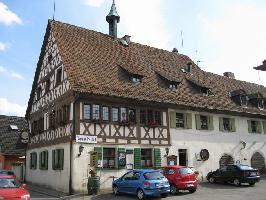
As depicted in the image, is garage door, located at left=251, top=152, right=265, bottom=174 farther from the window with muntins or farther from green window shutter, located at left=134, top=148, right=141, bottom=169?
green window shutter, located at left=134, top=148, right=141, bottom=169

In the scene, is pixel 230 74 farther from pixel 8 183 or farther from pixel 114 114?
pixel 8 183

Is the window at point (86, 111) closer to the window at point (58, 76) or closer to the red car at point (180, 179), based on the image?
the window at point (58, 76)

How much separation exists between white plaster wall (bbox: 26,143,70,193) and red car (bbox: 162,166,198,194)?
21.0ft

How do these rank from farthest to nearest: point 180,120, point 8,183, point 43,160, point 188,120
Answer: point 188,120, point 180,120, point 43,160, point 8,183

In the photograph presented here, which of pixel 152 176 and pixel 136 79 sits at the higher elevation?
pixel 136 79

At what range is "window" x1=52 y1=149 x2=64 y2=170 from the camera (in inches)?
936

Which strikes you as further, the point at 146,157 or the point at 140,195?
the point at 146,157

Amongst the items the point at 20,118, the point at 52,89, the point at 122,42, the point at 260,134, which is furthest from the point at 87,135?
the point at 20,118

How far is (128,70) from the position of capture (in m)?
26.7

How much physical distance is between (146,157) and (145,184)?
6950mm

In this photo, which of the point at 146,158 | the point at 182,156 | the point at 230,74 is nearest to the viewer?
the point at 146,158

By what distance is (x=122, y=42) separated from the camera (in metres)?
31.6

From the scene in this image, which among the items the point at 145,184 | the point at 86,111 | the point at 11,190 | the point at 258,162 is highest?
the point at 86,111

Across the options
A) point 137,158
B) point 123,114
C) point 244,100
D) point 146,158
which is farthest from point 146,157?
point 244,100
